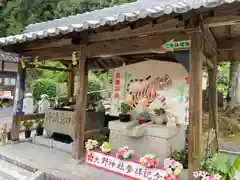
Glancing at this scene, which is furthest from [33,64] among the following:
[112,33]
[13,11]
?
[13,11]

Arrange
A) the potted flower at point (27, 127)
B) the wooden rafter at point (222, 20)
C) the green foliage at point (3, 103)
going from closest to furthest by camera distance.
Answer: the wooden rafter at point (222, 20) → the potted flower at point (27, 127) → the green foliage at point (3, 103)

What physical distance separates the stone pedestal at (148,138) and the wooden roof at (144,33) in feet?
5.45

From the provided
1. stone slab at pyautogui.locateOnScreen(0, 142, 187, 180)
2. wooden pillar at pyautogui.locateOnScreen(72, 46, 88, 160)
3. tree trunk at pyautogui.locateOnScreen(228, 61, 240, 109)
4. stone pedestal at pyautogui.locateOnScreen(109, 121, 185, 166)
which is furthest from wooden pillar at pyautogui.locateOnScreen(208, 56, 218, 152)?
tree trunk at pyautogui.locateOnScreen(228, 61, 240, 109)

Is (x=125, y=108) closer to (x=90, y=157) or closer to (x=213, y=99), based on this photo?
(x=90, y=157)

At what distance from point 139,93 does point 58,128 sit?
2.48m

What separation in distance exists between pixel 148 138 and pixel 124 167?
963 millimetres

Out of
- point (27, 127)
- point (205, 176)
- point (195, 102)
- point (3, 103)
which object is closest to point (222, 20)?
point (195, 102)

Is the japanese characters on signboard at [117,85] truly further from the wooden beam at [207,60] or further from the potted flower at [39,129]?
the wooden beam at [207,60]

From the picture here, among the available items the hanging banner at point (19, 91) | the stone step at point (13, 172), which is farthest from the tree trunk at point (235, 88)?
the stone step at point (13, 172)

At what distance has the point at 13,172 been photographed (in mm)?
4387

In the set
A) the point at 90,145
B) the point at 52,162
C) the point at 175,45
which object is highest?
the point at 175,45

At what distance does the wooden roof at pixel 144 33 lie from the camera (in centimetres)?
302

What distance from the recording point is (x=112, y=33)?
4.25 meters

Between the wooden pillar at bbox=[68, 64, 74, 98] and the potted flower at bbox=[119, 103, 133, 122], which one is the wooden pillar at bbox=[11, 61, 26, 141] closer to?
the wooden pillar at bbox=[68, 64, 74, 98]
